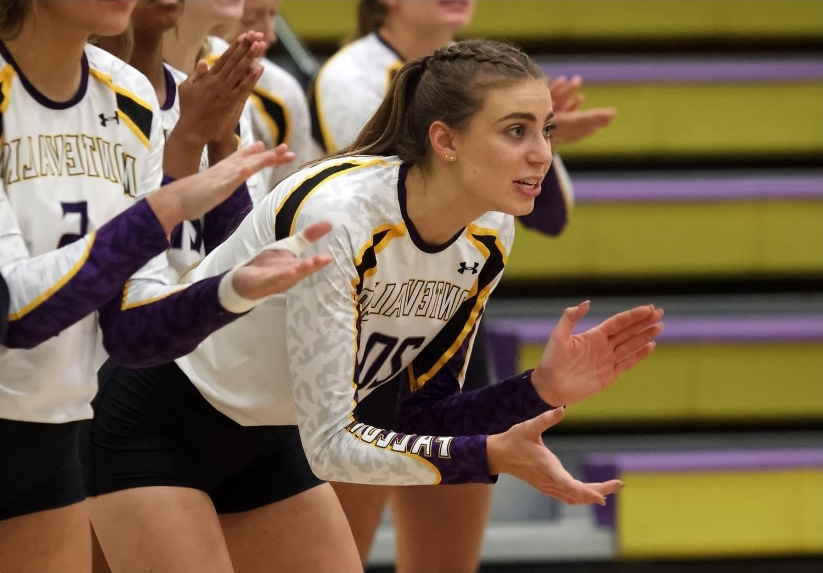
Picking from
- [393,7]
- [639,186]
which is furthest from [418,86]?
[639,186]

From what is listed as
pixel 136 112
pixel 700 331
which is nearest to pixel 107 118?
pixel 136 112

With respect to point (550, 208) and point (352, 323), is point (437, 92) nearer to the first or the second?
point (352, 323)

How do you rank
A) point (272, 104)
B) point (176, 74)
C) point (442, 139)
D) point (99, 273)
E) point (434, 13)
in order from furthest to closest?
point (434, 13)
point (272, 104)
point (176, 74)
point (442, 139)
point (99, 273)

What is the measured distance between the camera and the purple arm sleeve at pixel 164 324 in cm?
187

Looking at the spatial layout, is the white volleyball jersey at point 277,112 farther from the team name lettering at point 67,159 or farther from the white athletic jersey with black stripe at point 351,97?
the team name lettering at point 67,159

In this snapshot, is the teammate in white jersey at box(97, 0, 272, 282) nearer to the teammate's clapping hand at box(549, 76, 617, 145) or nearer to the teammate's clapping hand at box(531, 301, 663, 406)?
the teammate's clapping hand at box(531, 301, 663, 406)

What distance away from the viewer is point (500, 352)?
4.70 meters

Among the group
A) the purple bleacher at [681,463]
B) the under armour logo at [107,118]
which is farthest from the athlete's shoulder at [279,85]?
the purple bleacher at [681,463]

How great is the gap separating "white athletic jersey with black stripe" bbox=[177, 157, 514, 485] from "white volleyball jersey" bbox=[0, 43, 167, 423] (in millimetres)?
226

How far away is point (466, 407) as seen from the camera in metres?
2.35

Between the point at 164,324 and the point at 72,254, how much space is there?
20cm

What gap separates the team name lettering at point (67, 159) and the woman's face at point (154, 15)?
2.08 ft

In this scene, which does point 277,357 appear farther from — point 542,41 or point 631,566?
point 542,41

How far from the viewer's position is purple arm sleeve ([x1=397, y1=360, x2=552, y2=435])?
90.4 inches
